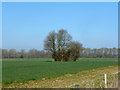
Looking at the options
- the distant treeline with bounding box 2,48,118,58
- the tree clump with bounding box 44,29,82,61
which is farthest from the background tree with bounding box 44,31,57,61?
the distant treeline with bounding box 2,48,118,58

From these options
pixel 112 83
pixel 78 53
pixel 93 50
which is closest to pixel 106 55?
pixel 93 50

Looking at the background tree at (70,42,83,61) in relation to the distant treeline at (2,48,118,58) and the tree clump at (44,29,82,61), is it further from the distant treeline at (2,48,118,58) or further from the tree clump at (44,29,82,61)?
the distant treeline at (2,48,118,58)

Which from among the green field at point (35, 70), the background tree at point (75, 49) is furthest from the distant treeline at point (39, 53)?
the green field at point (35, 70)

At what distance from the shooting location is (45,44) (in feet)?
239

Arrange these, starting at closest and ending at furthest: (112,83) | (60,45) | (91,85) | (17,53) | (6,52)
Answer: (91,85) < (112,83) < (60,45) < (6,52) < (17,53)

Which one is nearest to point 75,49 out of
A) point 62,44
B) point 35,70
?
point 62,44

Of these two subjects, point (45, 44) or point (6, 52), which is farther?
point (6, 52)

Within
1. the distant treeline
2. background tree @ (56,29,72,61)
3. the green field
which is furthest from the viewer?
the distant treeline

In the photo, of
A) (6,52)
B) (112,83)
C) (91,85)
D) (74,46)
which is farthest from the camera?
(6,52)

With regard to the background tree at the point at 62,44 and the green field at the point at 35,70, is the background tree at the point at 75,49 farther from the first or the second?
the green field at the point at 35,70

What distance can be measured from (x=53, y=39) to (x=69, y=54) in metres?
8.81

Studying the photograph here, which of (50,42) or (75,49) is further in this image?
(75,49)

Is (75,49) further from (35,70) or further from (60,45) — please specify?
(35,70)

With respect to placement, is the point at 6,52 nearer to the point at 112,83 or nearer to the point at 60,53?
the point at 60,53
